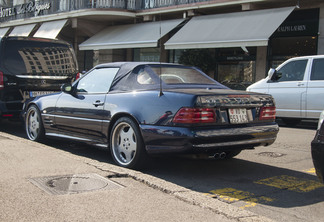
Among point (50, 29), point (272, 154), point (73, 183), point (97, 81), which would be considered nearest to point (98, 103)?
point (97, 81)

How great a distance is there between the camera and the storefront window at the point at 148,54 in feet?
67.6

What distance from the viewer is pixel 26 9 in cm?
2517

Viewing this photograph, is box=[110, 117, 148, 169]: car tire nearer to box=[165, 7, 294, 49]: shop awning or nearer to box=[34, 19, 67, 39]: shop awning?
box=[165, 7, 294, 49]: shop awning

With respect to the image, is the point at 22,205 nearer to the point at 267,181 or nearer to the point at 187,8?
the point at 267,181

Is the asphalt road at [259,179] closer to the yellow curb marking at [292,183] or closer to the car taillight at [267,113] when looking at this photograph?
the yellow curb marking at [292,183]

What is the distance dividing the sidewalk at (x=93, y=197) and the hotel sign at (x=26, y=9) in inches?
816

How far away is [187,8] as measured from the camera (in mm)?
17734

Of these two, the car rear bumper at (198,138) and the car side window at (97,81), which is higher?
the car side window at (97,81)

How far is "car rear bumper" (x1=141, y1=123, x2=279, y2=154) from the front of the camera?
14.2ft

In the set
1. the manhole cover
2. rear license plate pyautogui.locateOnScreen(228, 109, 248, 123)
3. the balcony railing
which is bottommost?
the manhole cover

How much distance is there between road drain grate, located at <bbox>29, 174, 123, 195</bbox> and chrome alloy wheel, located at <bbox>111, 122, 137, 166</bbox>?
687 mm

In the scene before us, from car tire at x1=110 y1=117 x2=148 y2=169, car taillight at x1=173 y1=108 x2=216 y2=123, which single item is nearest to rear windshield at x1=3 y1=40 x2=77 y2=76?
car tire at x1=110 y1=117 x2=148 y2=169

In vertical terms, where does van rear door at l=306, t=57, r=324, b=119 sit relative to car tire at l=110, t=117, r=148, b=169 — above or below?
above

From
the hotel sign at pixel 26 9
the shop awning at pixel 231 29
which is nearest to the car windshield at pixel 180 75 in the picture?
the shop awning at pixel 231 29
